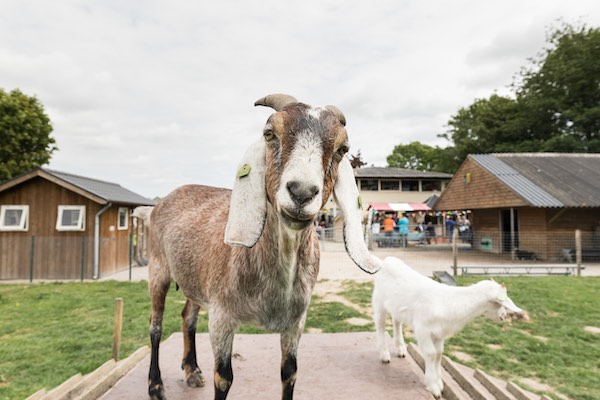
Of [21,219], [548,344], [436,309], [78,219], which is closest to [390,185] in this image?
[78,219]

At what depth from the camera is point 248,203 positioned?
184cm

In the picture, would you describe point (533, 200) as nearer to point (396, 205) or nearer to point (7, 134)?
point (396, 205)

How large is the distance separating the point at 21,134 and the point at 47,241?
55.9 ft

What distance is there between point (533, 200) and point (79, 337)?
15688mm

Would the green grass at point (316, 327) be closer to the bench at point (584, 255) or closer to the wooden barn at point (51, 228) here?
the wooden barn at point (51, 228)

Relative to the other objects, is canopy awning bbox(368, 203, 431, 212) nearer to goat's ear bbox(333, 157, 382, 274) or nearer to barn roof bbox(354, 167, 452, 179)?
barn roof bbox(354, 167, 452, 179)

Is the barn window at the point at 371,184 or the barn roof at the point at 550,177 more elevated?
the barn window at the point at 371,184

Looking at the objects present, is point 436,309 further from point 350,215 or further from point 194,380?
point 194,380

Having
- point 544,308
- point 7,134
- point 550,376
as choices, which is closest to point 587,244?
point 544,308

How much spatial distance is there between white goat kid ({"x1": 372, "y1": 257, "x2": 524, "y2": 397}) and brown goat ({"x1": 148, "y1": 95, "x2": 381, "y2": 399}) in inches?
63.6

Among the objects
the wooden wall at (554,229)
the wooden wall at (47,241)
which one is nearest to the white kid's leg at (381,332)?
the wooden wall at (47,241)

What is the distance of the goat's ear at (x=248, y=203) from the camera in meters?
1.80

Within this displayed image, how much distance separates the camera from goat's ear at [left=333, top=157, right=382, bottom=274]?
6.28 ft

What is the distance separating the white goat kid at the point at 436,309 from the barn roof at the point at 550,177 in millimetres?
12791
